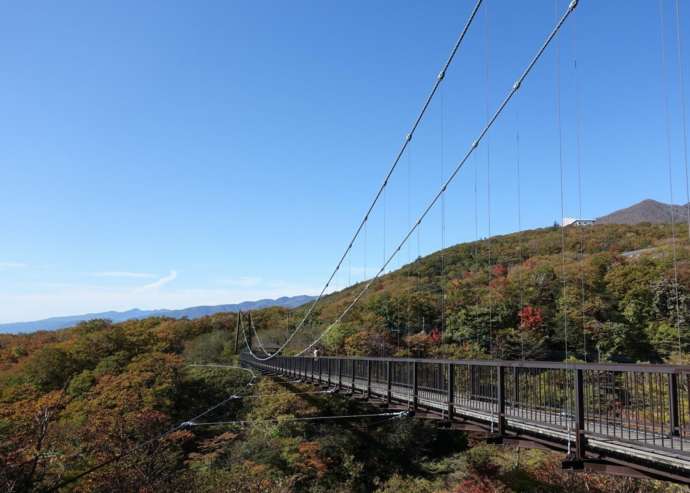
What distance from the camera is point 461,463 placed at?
19.0 metres

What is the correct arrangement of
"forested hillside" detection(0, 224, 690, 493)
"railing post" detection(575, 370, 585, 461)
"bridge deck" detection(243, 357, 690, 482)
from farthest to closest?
"forested hillside" detection(0, 224, 690, 493) < "railing post" detection(575, 370, 585, 461) < "bridge deck" detection(243, 357, 690, 482)

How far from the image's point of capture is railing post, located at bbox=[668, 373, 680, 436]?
14.1 feet

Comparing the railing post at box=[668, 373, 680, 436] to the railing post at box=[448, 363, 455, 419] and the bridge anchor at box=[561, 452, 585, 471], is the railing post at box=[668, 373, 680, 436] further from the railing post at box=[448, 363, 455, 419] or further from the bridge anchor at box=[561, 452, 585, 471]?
the railing post at box=[448, 363, 455, 419]

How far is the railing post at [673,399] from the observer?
4305 mm

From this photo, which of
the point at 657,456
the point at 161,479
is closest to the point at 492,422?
the point at 657,456

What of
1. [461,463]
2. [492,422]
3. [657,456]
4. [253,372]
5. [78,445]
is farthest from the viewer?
[253,372]

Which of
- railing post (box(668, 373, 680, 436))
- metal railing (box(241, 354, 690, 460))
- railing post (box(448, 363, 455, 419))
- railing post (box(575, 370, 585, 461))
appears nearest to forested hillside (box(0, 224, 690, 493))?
metal railing (box(241, 354, 690, 460))

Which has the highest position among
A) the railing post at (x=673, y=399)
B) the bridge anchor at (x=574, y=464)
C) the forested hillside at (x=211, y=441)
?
the railing post at (x=673, y=399)

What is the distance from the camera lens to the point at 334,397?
22.6m

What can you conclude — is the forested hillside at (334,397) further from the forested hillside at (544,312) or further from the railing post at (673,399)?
the railing post at (673,399)

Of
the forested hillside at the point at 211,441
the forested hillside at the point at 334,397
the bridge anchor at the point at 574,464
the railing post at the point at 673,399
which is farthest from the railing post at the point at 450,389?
the forested hillside at the point at 211,441

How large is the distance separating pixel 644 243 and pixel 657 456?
35480 millimetres

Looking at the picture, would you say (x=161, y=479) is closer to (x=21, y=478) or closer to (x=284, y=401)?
(x=21, y=478)

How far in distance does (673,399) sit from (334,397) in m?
19.2
